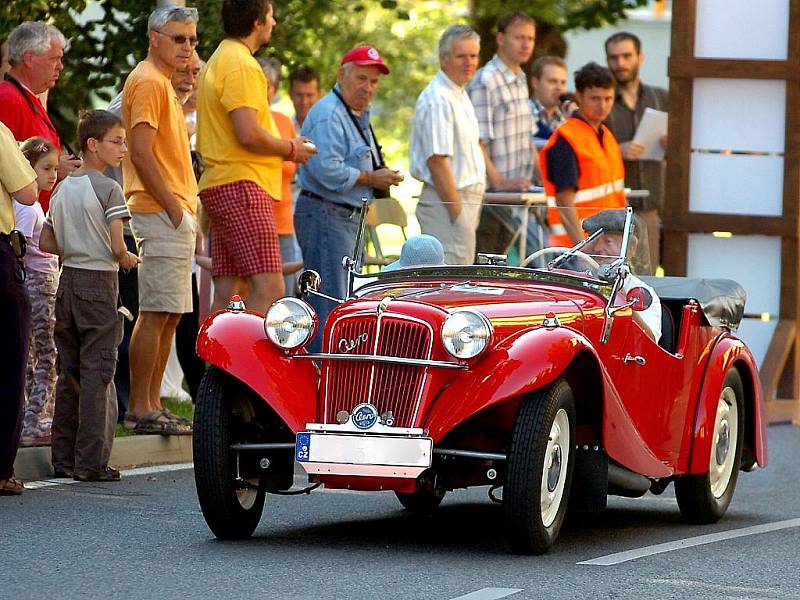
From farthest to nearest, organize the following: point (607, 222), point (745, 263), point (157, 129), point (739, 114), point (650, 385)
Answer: point (745, 263) < point (739, 114) < point (157, 129) < point (607, 222) < point (650, 385)

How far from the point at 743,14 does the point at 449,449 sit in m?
8.30

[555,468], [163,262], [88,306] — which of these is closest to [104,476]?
[88,306]

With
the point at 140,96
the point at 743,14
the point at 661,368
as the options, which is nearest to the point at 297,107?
the point at 743,14

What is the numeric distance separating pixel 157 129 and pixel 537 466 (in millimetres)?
4201

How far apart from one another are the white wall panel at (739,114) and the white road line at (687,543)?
6204 mm

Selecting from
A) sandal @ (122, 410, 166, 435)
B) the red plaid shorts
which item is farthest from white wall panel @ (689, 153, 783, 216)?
sandal @ (122, 410, 166, 435)

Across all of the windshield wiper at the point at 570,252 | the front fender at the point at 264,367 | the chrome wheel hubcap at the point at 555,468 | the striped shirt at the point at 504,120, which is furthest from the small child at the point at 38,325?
the striped shirt at the point at 504,120

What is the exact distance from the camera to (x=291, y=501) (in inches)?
354

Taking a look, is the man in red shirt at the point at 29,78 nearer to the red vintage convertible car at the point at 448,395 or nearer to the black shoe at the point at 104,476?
the black shoe at the point at 104,476

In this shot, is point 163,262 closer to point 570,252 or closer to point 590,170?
point 570,252

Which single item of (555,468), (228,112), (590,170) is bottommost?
(555,468)

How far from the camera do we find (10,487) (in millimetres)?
8656

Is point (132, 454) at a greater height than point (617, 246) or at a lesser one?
lesser

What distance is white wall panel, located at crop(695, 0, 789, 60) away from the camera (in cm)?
1447
